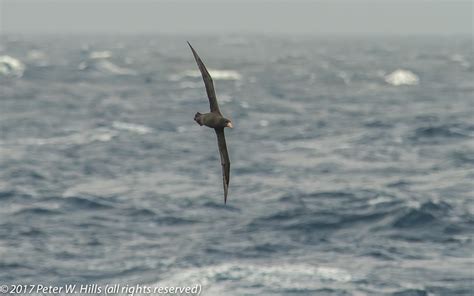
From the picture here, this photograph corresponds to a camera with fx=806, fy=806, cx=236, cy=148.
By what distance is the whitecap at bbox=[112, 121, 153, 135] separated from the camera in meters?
82.7

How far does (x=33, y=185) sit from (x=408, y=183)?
2640 cm

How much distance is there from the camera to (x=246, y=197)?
5359cm

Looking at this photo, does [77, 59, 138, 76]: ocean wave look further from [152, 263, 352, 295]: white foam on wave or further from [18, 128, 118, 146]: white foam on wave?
[152, 263, 352, 295]: white foam on wave

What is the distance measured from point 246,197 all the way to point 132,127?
112 feet

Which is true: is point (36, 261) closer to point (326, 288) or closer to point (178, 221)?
point (178, 221)

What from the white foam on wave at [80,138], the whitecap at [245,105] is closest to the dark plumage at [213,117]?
the white foam on wave at [80,138]

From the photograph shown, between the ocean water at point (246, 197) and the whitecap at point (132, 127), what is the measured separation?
21cm

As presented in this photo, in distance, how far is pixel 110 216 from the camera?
49.3 meters

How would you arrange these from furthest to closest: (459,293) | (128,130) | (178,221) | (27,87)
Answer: (27,87) → (128,130) → (178,221) → (459,293)

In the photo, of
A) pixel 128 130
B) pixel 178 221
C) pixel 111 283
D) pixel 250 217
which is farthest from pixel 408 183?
pixel 128 130

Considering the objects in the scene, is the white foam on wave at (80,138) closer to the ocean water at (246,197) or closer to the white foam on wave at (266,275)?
the ocean water at (246,197)

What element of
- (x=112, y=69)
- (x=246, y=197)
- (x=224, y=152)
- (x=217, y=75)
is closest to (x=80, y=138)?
(x=246, y=197)

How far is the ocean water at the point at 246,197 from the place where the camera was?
127ft

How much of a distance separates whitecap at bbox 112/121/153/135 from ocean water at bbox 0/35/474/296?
21cm
